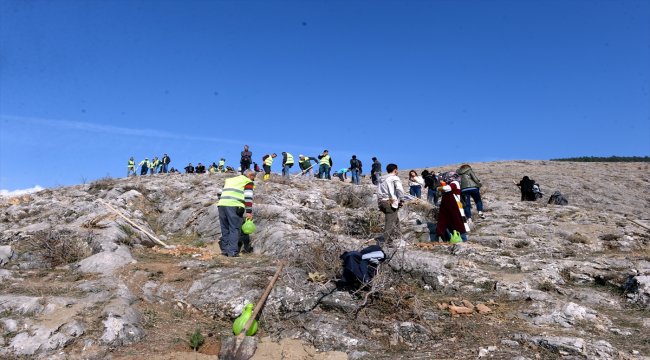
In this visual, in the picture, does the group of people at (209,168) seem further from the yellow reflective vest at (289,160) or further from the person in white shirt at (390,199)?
the person in white shirt at (390,199)

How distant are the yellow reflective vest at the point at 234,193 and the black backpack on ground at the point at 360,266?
3.55 m

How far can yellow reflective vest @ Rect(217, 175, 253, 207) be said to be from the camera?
9.55 metres

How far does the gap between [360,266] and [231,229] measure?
3762mm

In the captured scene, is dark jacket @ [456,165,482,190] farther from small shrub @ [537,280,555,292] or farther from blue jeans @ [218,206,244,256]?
blue jeans @ [218,206,244,256]

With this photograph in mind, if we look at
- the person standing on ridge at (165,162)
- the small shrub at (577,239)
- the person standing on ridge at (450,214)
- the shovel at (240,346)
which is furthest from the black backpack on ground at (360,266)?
the person standing on ridge at (165,162)

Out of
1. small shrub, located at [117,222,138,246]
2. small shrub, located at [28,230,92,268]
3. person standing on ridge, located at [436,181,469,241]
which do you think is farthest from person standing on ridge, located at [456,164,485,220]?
small shrub, located at [28,230,92,268]

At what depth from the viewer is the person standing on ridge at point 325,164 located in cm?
2379

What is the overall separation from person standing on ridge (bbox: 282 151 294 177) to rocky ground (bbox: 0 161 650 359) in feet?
33.8

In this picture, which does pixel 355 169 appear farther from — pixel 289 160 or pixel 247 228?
pixel 247 228

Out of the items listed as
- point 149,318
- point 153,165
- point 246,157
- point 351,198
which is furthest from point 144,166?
point 149,318

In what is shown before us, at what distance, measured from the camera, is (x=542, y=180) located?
102ft

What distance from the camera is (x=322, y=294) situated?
6.84 meters

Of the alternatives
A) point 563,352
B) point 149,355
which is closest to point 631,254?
point 563,352

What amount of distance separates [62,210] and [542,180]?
29266 mm
